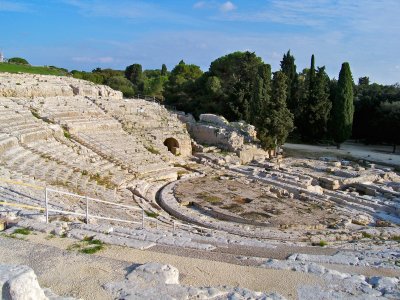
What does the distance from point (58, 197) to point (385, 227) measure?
1170 cm

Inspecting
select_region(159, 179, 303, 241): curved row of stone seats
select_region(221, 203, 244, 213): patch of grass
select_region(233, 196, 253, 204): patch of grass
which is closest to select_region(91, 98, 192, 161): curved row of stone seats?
select_region(233, 196, 253, 204): patch of grass

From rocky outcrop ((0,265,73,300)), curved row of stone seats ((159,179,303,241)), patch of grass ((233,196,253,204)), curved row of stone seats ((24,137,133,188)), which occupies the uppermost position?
rocky outcrop ((0,265,73,300))

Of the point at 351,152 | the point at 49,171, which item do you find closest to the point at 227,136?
the point at 351,152

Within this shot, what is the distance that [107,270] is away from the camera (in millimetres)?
5973

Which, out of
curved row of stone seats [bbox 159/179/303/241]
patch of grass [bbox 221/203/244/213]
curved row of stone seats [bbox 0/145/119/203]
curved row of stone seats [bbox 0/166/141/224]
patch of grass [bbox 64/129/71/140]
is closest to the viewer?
curved row of stone seats [bbox 0/166/141/224]

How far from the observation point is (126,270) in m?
6.01

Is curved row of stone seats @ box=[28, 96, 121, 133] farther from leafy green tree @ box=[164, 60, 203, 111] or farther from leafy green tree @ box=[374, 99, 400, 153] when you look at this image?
leafy green tree @ box=[374, 99, 400, 153]

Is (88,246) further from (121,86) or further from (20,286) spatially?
(121,86)

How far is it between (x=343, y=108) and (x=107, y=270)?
30.9 meters

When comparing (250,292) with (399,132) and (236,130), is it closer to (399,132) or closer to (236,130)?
(236,130)

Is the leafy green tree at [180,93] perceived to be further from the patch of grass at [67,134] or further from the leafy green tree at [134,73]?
the leafy green tree at [134,73]

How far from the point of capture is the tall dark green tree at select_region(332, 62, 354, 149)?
33312 millimetres

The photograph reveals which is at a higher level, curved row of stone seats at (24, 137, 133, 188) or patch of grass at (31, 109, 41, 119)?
patch of grass at (31, 109, 41, 119)

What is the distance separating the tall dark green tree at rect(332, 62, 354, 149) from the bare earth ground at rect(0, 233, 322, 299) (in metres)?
29.0
